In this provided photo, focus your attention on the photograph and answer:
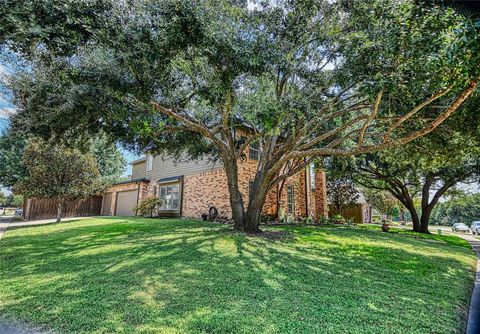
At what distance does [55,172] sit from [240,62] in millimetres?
13045

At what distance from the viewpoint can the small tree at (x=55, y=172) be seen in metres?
13.7

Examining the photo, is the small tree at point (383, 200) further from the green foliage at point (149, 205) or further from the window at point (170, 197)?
the green foliage at point (149, 205)

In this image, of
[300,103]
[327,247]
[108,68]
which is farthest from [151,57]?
[327,247]

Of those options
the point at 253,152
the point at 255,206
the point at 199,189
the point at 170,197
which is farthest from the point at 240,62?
the point at 170,197

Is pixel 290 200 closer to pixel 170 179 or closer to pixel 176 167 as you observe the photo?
pixel 176 167

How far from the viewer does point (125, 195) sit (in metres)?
22.3

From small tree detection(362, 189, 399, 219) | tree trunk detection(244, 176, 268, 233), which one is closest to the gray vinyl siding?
tree trunk detection(244, 176, 268, 233)

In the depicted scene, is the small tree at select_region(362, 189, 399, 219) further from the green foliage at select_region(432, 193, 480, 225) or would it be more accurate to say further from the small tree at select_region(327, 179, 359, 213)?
the green foliage at select_region(432, 193, 480, 225)

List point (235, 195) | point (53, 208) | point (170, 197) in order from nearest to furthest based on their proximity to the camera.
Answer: point (235, 195)
point (170, 197)
point (53, 208)

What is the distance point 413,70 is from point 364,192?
101 ft

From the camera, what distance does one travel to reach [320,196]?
67.3 ft

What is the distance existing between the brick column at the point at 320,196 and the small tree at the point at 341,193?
2.66 meters

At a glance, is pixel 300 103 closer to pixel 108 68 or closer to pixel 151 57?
pixel 151 57

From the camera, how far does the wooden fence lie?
833 inches
